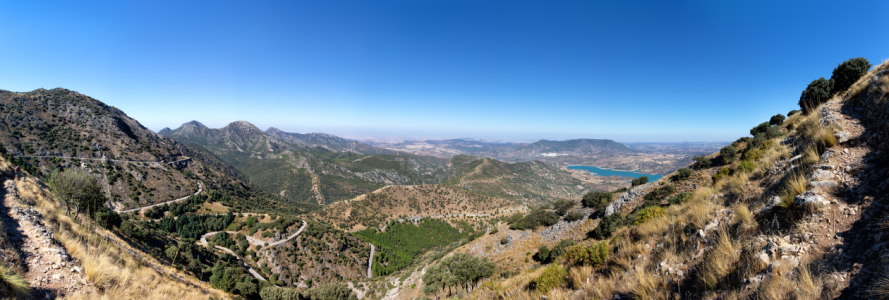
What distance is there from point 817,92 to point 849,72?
1.99 metres

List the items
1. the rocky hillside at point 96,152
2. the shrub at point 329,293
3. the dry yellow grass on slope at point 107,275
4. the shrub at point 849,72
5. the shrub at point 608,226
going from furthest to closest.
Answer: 1. the rocky hillside at point 96,152
2. the shrub at point 329,293
3. the shrub at point 608,226
4. the shrub at point 849,72
5. the dry yellow grass on slope at point 107,275

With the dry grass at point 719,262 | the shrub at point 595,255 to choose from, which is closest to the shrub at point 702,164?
the shrub at point 595,255

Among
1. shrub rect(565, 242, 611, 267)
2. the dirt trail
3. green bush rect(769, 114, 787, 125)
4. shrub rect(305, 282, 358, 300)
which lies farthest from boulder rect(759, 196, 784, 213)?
shrub rect(305, 282, 358, 300)

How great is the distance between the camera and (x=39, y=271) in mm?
6523

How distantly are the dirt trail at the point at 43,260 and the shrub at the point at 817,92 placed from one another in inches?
1428

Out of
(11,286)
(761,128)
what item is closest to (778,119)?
(761,128)

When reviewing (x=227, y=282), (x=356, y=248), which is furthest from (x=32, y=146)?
(x=227, y=282)

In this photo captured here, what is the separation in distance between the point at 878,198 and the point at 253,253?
201ft

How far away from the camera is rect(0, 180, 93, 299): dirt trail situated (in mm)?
6289

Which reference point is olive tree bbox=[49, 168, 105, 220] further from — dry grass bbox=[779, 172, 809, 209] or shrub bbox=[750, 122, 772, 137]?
shrub bbox=[750, 122, 772, 137]

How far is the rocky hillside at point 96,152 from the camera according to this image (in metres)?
69.9

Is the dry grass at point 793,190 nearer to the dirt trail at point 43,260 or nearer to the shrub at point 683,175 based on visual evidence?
the dirt trail at point 43,260

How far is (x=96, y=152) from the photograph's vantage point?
263ft

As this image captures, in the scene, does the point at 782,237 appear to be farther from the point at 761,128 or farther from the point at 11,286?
the point at 761,128
